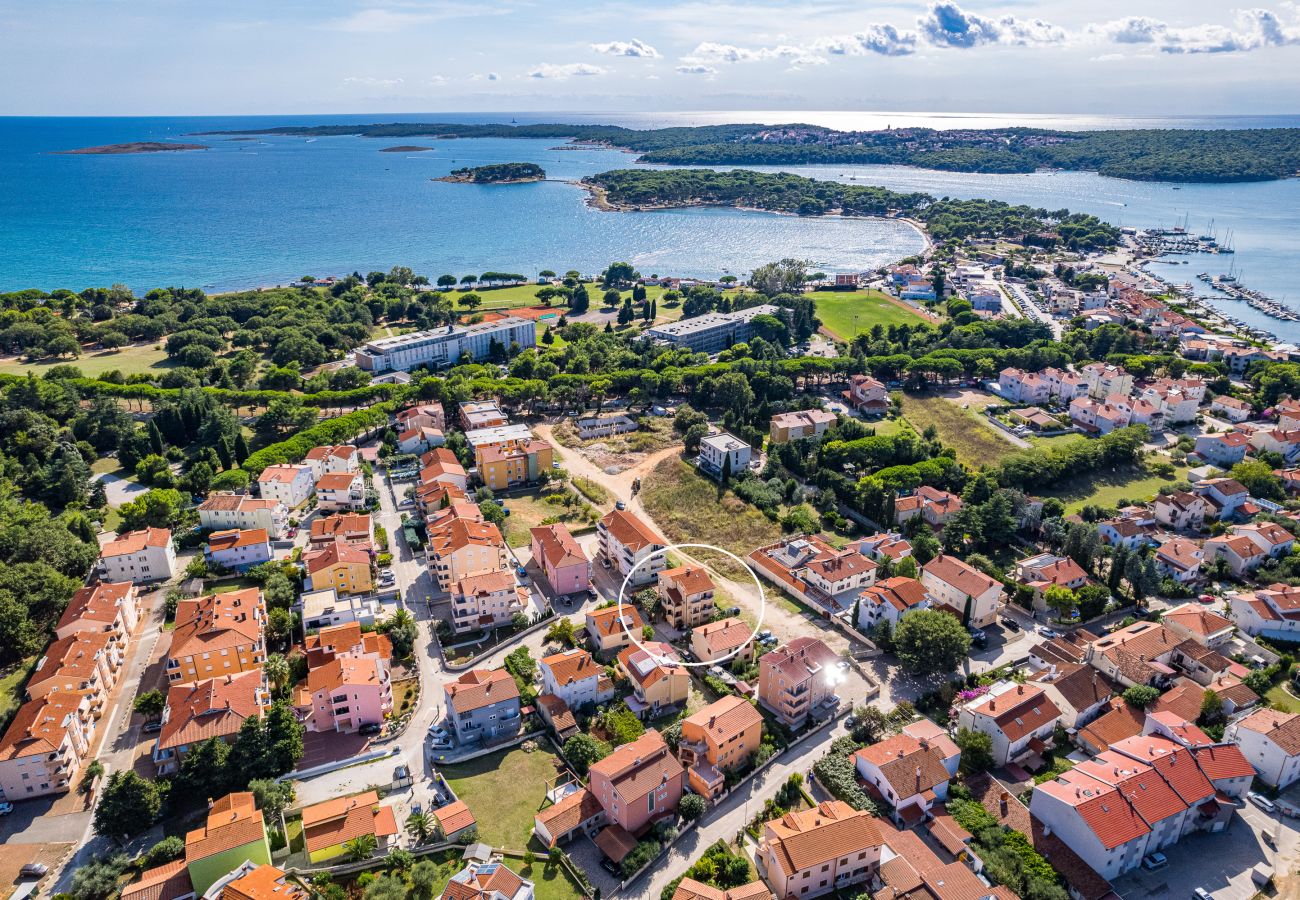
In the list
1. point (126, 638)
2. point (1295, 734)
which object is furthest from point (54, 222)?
point (1295, 734)

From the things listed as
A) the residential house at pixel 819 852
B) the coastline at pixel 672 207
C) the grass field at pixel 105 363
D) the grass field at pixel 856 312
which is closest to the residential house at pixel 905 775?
the residential house at pixel 819 852

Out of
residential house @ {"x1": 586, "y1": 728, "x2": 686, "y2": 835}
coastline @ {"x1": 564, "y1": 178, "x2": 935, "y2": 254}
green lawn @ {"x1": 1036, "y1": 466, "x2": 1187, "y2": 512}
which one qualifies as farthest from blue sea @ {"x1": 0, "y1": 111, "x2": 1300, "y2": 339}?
residential house @ {"x1": 586, "y1": 728, "x2": 686, "y2": 835}

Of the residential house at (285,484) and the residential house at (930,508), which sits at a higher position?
the residential house at (285,484)

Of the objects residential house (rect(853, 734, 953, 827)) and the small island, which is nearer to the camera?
residential house (rect(853, 734, 953, 827))

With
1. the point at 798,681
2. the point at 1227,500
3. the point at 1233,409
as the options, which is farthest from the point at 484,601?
the point at 1233,409

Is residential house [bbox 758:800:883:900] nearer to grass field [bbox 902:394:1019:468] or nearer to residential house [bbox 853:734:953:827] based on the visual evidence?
residential house [bbox 853:734:953:827]

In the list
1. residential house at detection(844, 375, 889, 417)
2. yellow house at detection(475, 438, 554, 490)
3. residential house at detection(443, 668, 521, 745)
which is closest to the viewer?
residential house at detection(443, 668, 521, 745)

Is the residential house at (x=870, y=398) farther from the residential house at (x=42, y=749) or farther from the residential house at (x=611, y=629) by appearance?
the residential house at (x=42, y=749)
